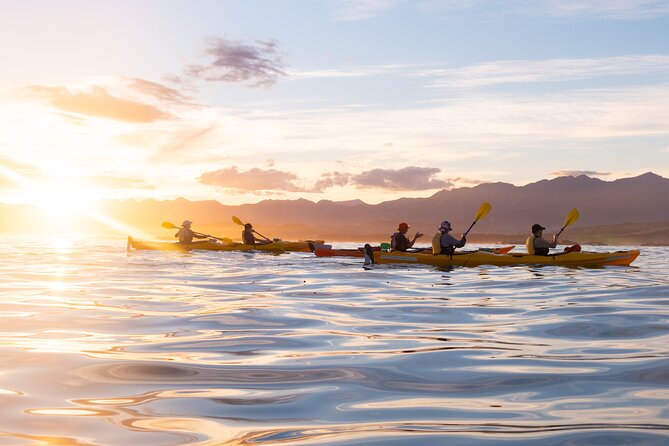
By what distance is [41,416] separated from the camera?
4.43 m

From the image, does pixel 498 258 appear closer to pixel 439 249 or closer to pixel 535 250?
pixel 535 250

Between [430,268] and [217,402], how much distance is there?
55.6 ft

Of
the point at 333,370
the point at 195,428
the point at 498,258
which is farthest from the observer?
the point at 498,258

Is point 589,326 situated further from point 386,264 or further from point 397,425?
point 386,264

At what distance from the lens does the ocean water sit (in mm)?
4176

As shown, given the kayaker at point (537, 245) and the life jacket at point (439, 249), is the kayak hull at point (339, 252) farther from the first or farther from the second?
the kayaker at point (537, 245)

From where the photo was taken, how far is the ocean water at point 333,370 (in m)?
4.18

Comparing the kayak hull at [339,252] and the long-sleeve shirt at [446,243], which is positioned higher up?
the long-sleeve shirt at [446,243]

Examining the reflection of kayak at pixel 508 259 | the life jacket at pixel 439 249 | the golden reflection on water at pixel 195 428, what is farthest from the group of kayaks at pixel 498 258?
the golden reflection on water at pixel 195 428

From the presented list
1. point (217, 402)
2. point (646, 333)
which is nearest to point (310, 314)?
point (646, 333)

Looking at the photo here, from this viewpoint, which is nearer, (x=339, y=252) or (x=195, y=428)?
(x=195, y=428)

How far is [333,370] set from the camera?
236 inches

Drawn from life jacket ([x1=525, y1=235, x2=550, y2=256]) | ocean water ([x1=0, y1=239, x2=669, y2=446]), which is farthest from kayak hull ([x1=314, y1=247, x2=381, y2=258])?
ocean water ([x1=0, y1=239, x2=669, y2=446])

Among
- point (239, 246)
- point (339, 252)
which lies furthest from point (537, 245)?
point (239, 246)
